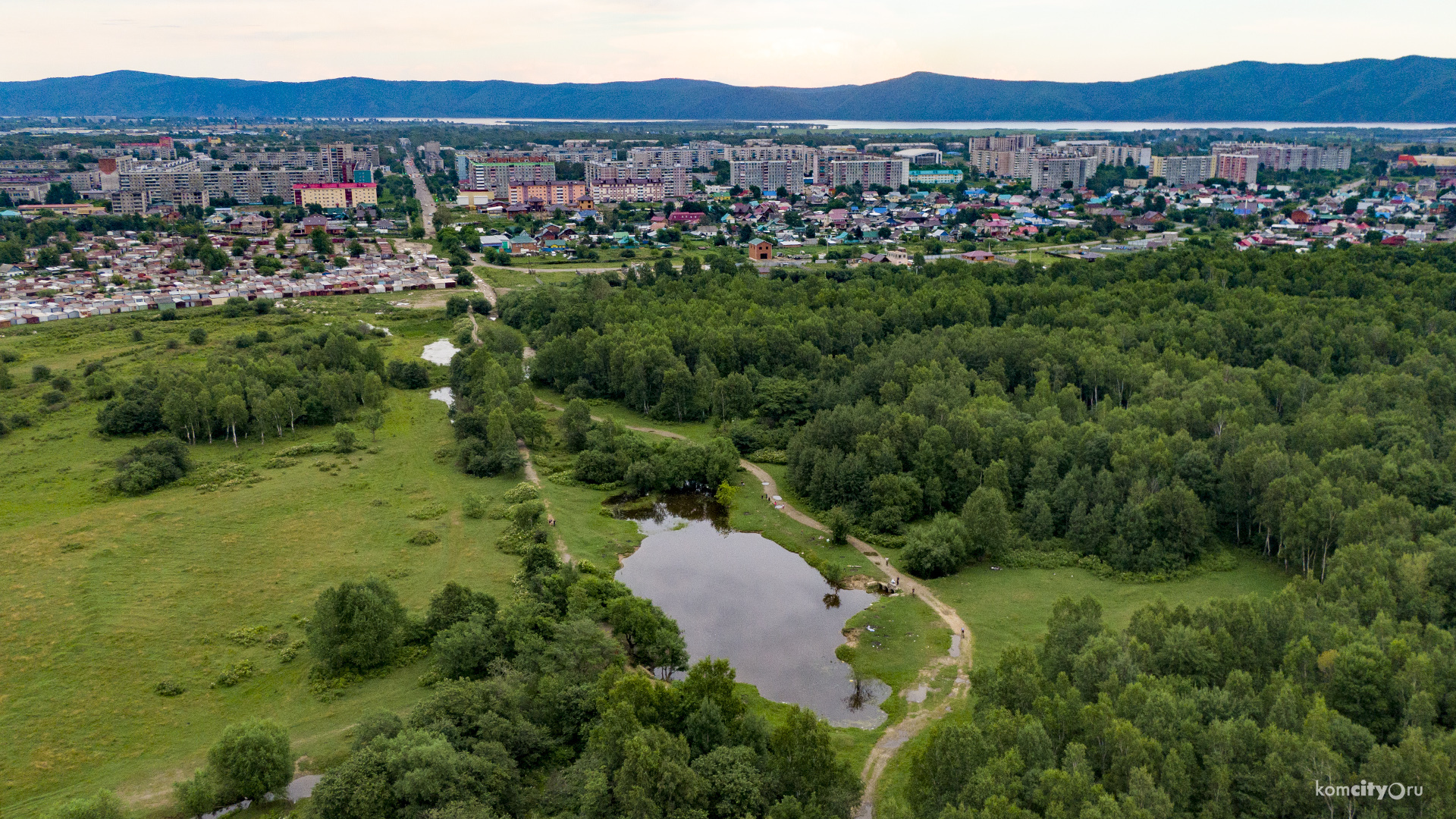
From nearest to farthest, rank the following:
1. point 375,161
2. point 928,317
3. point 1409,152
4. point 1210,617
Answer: point 1210,617
point 928,317
point 1409,152
point 375,161

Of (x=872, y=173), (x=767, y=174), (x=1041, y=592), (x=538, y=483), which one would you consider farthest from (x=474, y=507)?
(x=872, y=173)

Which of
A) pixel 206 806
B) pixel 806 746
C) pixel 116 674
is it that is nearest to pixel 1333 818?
pixel 806 746

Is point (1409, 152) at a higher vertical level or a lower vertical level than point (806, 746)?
higher

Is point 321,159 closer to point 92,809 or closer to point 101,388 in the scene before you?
point 101,388

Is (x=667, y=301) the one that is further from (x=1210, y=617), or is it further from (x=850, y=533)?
(x=1210, y=617)

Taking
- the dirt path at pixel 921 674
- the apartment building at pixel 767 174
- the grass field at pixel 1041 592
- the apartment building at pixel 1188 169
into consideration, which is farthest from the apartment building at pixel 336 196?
the grass field at pixel 1041 592

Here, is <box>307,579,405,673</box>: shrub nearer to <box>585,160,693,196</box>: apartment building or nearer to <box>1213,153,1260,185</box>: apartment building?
<box>585,160,693,196</box>: apartment building

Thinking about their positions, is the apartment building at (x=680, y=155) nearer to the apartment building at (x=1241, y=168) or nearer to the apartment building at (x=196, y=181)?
the apartment building at (x=196, y=181)
